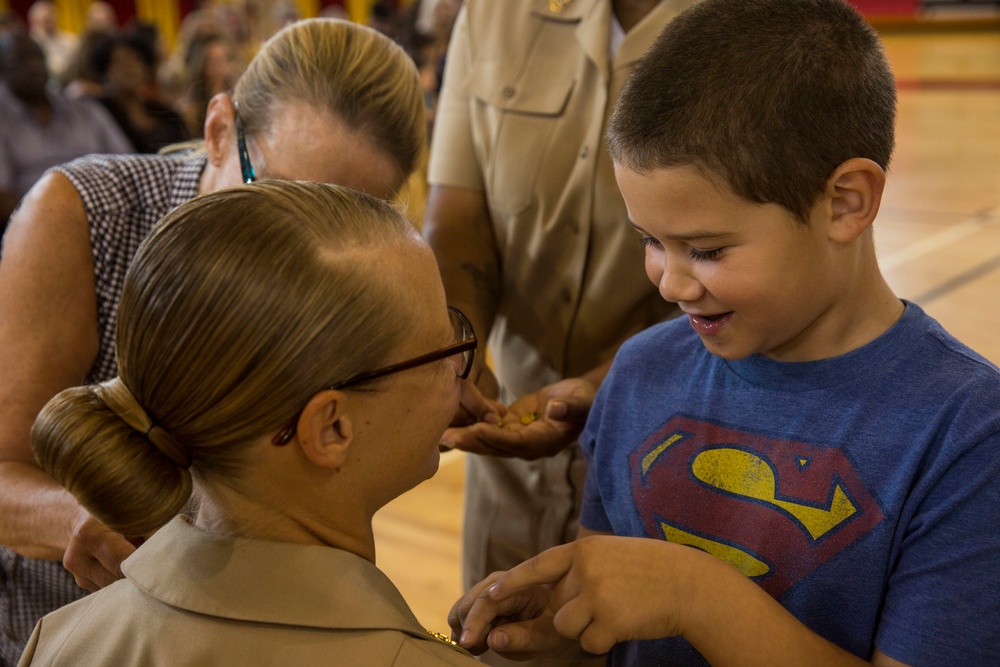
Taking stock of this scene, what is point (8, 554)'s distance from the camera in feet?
4.92

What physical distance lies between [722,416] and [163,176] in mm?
955

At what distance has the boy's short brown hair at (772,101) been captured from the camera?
1.06 meters

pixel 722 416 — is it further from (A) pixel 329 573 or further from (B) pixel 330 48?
(B) pixel 330 48

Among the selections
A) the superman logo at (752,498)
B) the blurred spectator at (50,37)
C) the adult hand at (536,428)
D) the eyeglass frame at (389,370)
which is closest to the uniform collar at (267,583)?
the eyeglass frame at (389,370)

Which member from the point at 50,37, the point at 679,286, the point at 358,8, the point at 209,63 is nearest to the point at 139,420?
the point at 679,286

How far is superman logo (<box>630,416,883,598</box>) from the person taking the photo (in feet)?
3.64

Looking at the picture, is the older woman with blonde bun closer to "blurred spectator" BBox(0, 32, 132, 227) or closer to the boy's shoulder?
the boy's shoulder

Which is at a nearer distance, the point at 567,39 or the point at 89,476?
the point at 89,476

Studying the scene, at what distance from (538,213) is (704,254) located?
74 centimetres

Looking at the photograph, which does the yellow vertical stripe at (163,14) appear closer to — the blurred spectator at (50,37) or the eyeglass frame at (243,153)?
the blurred spectator at (50,37)

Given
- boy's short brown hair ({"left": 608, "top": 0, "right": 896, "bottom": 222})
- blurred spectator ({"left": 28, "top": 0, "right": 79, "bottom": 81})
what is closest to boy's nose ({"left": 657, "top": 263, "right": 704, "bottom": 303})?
boy's short brown hair ({"left": 608, "top": 0, "right": 896, "bottom": 222})

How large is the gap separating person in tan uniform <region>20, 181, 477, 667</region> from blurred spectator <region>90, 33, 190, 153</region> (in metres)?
5.33

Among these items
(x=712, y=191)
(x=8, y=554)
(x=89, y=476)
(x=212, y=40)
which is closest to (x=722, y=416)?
(x=712, y=191)

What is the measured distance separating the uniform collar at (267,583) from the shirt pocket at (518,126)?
973 millimetres
